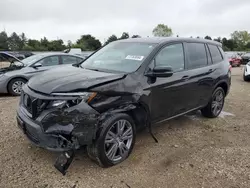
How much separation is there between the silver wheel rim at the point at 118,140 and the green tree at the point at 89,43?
4743cm

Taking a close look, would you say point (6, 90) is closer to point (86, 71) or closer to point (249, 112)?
point (86, 71)

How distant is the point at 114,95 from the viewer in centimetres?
296

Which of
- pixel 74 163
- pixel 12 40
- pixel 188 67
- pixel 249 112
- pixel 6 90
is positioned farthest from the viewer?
pixel 12 40

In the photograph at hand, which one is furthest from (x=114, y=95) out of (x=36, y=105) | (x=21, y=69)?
(x=21, y=69)

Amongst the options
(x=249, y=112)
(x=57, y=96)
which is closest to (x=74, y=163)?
(x=57, y=96)

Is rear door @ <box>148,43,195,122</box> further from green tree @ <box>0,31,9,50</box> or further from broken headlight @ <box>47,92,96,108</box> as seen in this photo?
green tree @ <box>0,31,9,50</box>

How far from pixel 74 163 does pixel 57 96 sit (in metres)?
1.04

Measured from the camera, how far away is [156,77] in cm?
343

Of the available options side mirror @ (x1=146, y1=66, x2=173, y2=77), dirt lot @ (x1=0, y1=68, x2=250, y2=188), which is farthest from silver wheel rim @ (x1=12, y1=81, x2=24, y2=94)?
side mirror @ (x1=146, y1=66, x2=173, y2=77)

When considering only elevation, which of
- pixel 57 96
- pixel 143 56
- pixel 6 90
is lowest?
pixel 6 90

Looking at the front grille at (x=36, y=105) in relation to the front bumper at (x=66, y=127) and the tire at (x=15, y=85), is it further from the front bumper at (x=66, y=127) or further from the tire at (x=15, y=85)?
the tire at (x=15, y=85)

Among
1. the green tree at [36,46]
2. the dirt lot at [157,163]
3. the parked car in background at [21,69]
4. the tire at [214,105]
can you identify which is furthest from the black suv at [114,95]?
the green tree at [36,46]

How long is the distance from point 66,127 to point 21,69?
5.32 metres

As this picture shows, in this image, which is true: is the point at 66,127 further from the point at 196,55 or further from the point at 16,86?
the point at 16,86
